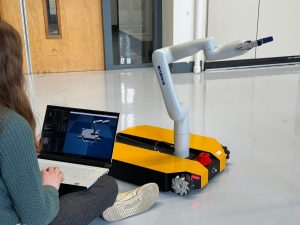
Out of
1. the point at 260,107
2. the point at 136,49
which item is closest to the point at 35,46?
the point at 136,49

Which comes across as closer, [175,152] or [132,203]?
[132,203]

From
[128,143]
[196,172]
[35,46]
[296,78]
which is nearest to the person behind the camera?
[196,172]

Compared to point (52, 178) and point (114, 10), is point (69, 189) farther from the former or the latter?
point (114, 10)

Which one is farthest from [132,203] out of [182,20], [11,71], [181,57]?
[182,20]

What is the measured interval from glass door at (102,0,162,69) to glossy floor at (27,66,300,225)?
0.37 meters

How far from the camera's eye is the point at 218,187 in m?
1.98

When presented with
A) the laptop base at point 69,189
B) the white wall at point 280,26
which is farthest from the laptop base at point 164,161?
the white wall at point 280,26

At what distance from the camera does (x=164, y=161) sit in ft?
6.45

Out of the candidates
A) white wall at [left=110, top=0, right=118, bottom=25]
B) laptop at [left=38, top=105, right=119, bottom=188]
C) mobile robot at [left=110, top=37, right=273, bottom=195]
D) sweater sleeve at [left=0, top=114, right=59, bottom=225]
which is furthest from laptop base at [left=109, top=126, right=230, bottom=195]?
white wall at [left=110, top=0, right=118, bottom=25]

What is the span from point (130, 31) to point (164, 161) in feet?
13.4

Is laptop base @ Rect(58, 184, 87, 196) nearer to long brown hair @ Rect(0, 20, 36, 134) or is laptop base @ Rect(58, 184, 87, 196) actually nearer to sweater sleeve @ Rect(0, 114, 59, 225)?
sweater sleeve @ Rect(0, 114, 59, 225)

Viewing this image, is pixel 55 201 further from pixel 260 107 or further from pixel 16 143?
pixel 260 107

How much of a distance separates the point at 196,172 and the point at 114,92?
7.50 ft

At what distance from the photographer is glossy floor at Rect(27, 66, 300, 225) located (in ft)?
5.77
